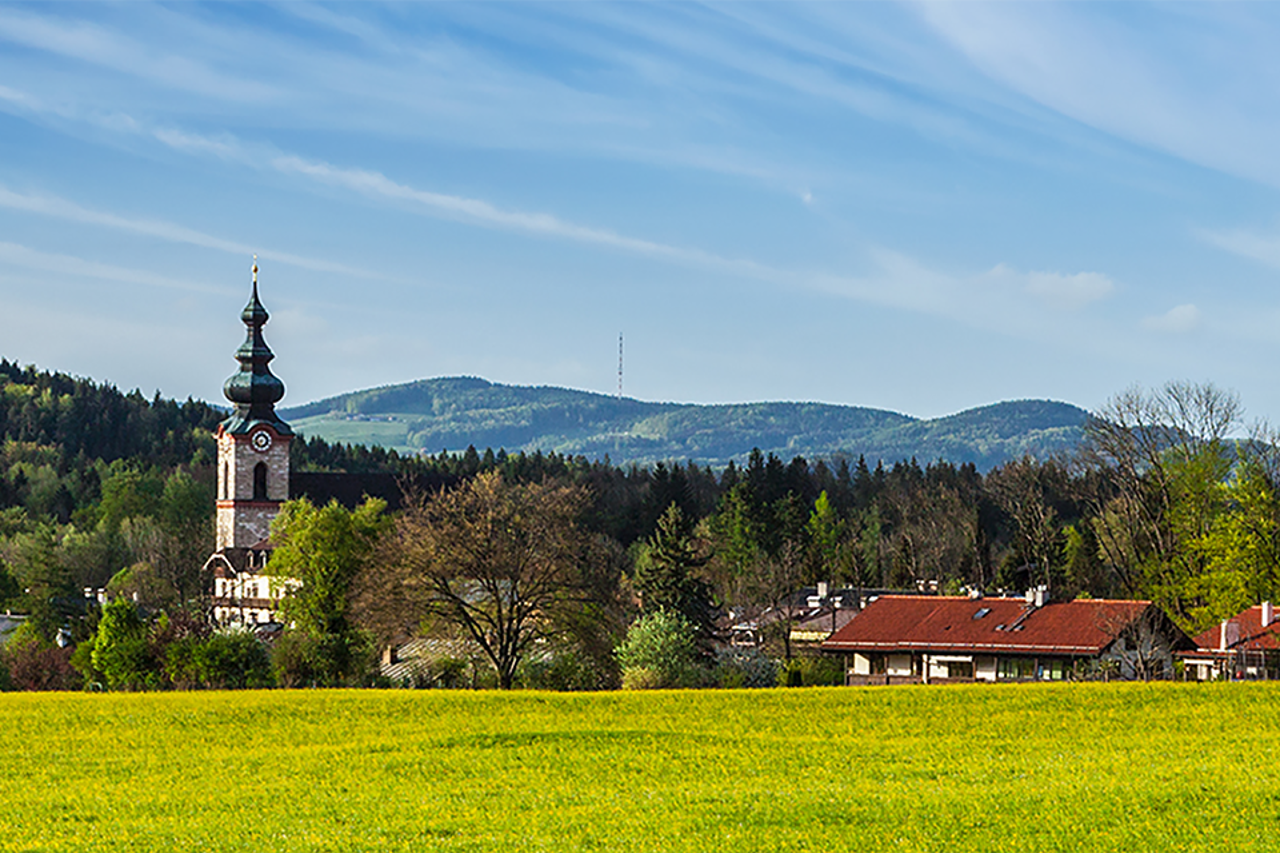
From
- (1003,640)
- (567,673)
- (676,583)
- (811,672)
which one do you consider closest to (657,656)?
(567,673)

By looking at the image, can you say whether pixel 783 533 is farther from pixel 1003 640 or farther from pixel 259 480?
pixel 1003 640

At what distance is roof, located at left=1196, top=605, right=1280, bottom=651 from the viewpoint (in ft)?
208

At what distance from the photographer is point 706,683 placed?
6406 cm

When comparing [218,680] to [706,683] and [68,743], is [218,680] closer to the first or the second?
[706,683]

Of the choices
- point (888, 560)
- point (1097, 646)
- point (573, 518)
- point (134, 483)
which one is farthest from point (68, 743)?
point (134, 483)

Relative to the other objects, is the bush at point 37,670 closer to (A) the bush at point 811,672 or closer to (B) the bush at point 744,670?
(B) the bush at point 744,670

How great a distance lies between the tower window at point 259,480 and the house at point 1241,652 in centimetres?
8485

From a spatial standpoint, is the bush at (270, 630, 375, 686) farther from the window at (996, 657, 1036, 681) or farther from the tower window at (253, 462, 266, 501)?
the tower window at (253, 462, 266, 501)

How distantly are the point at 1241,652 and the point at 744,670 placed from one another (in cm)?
2001

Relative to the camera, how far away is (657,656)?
6103 centimetres

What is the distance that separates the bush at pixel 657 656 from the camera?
60.4 meters

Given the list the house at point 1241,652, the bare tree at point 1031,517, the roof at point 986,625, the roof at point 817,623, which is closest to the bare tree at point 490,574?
the roof at point 986,625

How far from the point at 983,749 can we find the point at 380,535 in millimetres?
44289

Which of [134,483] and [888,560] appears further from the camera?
[134,483]
